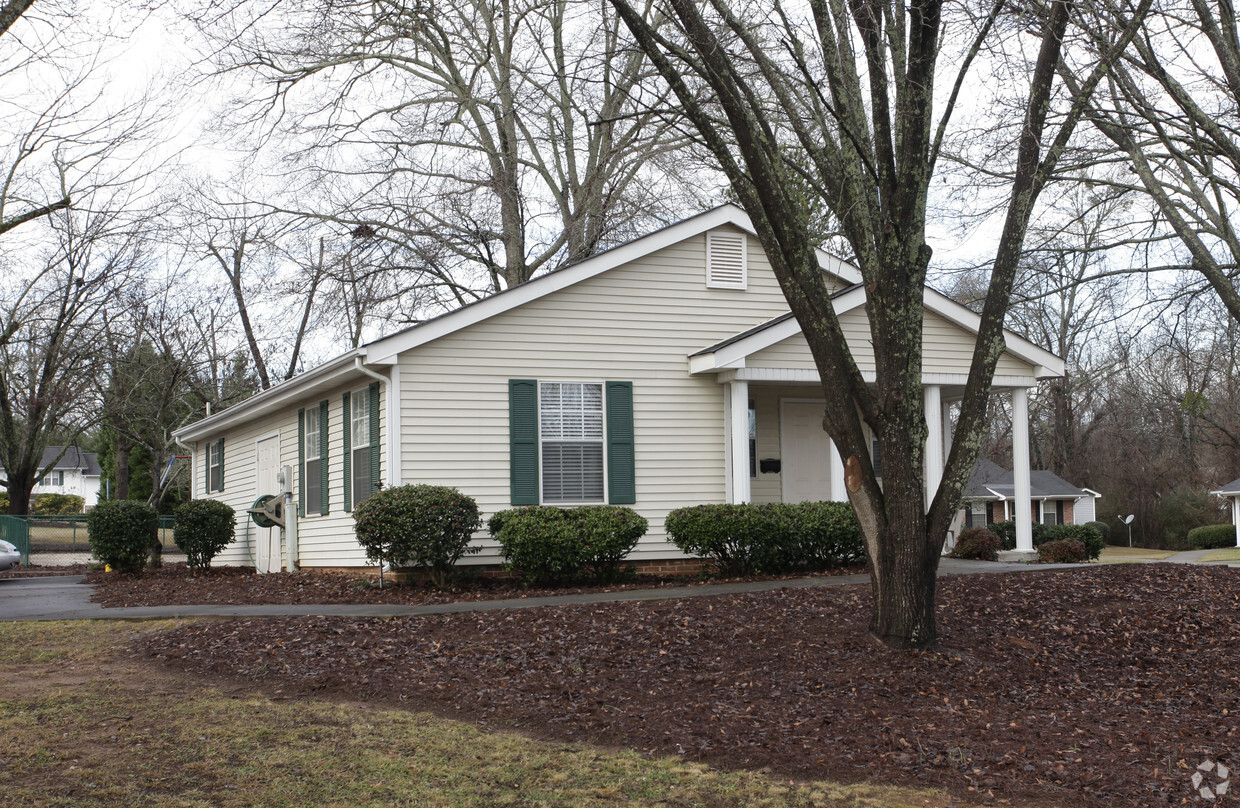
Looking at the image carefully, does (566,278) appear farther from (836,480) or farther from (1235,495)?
(1235,495)

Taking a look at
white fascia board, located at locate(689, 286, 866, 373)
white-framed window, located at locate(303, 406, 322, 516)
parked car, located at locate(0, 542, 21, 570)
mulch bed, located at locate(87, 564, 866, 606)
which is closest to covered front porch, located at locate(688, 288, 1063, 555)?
white fascia board, located at locate(689, 286, 866, 373)

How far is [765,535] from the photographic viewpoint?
41.8ft

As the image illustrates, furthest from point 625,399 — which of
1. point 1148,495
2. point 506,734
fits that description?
point 1148,495

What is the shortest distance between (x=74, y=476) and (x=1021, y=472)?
69.0 meters

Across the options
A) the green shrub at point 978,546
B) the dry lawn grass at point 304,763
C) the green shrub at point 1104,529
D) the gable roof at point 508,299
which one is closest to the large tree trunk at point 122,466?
the gable roof at point 508,299

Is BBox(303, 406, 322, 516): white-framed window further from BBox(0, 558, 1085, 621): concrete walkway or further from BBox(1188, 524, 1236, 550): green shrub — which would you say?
BBox(1188, 524, 1236, 550): green shrub

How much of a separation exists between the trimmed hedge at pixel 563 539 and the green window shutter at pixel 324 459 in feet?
11.3

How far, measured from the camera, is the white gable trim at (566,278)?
1283 centimetres

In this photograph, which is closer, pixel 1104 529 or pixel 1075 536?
pixel 1075 536

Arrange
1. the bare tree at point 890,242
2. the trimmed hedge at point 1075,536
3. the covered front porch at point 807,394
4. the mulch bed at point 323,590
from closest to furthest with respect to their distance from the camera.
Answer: the bare tree at point 890,242, the mulch bed at point 323,590, the covered front porch at point 807,394, the trimmed hedge at point 1075,536

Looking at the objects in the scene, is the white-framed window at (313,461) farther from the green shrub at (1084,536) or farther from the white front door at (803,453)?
the green shrub at (1084,536)

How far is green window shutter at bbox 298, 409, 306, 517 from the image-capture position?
1598 cm

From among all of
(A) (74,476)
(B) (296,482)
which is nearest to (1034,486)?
(B) (296,482)

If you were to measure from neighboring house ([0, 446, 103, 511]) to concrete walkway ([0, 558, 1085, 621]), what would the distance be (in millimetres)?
57937
